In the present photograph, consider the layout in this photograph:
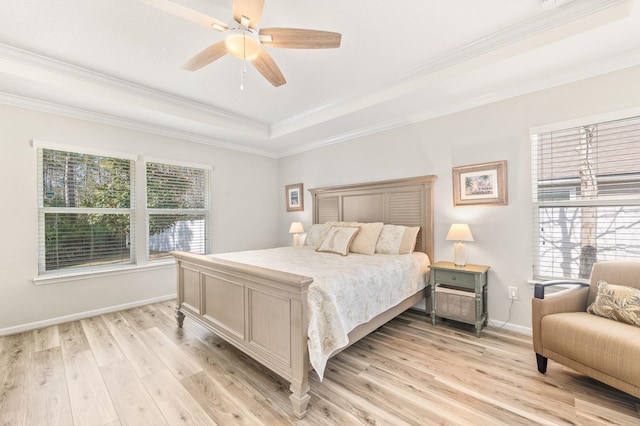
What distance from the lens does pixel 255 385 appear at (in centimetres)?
207

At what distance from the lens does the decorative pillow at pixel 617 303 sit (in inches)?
75.1

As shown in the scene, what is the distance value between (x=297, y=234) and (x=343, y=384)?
3105 mm

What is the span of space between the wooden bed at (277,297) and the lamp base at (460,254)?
1.34ft

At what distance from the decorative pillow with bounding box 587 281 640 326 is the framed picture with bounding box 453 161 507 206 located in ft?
3.81

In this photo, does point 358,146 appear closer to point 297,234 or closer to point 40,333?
point 297,234

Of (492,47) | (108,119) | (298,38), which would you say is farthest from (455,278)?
(108,119)

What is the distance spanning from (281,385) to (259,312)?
569 mm

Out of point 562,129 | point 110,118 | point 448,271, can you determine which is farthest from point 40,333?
point 562,129

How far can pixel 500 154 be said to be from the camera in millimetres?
3035

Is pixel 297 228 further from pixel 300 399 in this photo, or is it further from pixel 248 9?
pixel 248 9

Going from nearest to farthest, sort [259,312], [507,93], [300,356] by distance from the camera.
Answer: [300,356] < [259,312] < [507,93]

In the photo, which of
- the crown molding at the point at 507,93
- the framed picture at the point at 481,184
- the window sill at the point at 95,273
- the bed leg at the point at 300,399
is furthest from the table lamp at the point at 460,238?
the window sill at the point at 95,273

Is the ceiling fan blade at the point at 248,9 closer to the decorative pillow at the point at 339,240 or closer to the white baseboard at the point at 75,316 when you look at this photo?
the decorative pillow at the point at 339,240

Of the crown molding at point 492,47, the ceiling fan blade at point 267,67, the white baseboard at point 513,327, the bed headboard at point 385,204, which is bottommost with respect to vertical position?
the white baseboard at point 513,327
